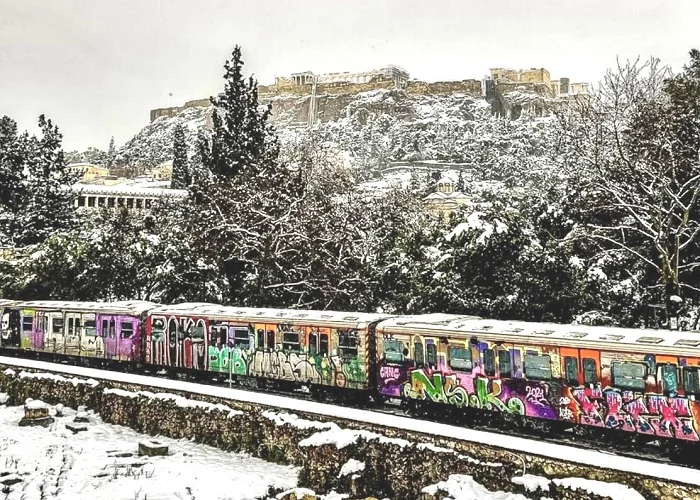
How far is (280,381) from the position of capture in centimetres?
1820

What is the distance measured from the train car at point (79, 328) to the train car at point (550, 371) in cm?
925

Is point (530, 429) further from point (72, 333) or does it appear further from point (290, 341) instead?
point (72, 333)

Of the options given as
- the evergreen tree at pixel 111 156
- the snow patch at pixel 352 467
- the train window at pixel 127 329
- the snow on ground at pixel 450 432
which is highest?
the evergreen tree at pixel 111 156

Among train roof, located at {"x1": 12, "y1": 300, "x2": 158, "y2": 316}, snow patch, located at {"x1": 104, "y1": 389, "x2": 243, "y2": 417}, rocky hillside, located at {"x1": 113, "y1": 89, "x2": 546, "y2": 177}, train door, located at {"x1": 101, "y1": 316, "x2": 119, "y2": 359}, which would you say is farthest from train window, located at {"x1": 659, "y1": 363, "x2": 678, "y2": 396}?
rocky hillside, located at {"x1": 113, "y1": 89, "x2": 546, "y2": 177}

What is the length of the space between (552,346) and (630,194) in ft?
28.5

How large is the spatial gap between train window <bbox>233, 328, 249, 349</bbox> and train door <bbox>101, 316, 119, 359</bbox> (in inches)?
201

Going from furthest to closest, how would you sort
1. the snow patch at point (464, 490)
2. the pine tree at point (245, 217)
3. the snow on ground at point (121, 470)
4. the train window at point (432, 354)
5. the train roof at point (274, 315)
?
the pine tree at point (245, 217) < the train roof at point (274, 315) < the train window at point (432, 354) < the snow on ground at point (121, 470) < the snow patch at point (464, 490)

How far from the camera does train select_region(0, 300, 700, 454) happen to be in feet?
39.8

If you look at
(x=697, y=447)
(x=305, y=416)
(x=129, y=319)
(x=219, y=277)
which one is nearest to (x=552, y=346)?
(x=697, y=447)

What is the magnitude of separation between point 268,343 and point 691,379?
10.1 m

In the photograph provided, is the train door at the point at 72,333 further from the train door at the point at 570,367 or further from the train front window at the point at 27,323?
the train door at the point at 570,367

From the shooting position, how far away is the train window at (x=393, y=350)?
51.5 ft

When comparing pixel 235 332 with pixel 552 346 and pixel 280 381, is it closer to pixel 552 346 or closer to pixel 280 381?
pixel 280 381

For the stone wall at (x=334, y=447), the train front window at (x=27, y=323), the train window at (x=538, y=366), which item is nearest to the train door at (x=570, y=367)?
the train window at (x=538, y=366)
